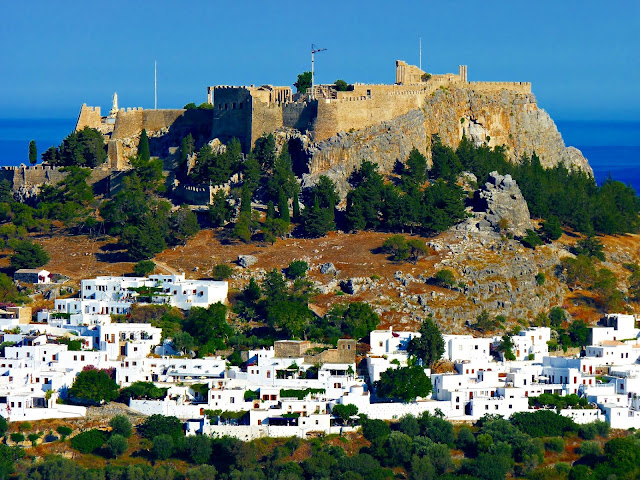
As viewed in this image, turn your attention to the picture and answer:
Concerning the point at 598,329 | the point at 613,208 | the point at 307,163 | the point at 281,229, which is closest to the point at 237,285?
the point at 281,229

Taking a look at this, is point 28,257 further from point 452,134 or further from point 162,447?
point 452,134

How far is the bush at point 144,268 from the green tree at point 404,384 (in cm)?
1693

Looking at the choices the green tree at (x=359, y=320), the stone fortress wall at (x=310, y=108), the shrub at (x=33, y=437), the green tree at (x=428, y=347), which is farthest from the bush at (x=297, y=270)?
the shrub at (x=33, y=437)

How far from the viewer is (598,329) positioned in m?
86.4

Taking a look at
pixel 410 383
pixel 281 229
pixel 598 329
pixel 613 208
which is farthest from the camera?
pixel 613 208

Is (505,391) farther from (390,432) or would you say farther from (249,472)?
(249,472)

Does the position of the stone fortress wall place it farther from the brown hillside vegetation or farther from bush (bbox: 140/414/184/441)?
bush (bbox: 140/414/184/441)

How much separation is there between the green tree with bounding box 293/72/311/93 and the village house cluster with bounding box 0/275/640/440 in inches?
847

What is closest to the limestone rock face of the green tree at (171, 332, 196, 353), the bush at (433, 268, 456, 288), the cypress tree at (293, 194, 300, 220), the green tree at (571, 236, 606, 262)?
the green tree at (571, 236, 606, 262)

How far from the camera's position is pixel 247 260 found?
92375 millimetres

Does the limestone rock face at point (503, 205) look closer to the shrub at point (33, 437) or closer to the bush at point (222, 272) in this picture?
the bush at point (222, 272)

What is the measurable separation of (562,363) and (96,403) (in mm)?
21346

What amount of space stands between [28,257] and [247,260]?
11375 millimetres

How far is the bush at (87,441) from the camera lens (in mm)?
76000
